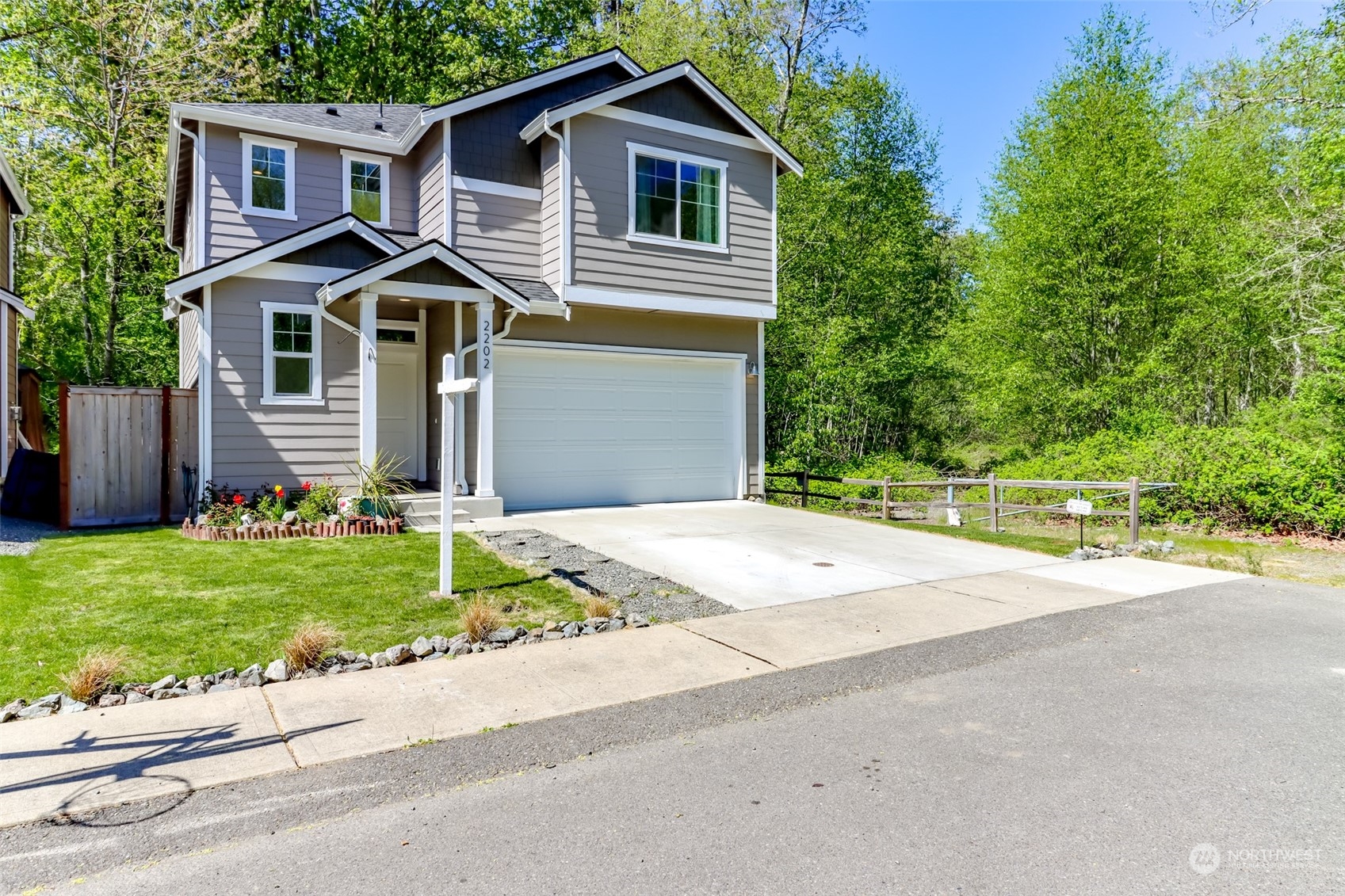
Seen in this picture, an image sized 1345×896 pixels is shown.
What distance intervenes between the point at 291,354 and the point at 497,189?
161 inches

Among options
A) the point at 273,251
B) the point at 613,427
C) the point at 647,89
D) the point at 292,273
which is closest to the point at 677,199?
the point at 647,89

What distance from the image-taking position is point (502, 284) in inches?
431

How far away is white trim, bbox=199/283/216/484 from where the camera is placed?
1032cm

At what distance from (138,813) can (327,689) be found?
1.48 m

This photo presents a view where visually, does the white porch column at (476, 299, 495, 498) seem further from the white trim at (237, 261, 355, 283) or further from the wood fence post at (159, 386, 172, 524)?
the wood fence post at (159, 386, 172, 524)

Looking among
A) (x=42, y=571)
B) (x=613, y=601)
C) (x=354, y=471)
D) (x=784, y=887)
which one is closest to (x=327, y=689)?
(x=613, y=601)

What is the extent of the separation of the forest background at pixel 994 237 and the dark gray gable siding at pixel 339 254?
9903 millimetres

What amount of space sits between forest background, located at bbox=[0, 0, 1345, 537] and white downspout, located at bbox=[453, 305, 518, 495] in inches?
380

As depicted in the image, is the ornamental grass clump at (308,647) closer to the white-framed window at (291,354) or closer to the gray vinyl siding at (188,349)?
the white-framed window at (291,354)

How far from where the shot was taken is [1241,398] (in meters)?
19.1

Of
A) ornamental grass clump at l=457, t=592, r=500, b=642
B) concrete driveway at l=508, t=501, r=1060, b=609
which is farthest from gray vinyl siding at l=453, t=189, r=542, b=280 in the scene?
ornamental grass clump at l=457, t=592, r=500, b=642

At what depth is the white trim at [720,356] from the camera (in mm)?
12391

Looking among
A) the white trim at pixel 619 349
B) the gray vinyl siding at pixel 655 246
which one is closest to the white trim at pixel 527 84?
the gray vinyl siding at pixel 655 246

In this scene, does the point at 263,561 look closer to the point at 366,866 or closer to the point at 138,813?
the point at 138,813
